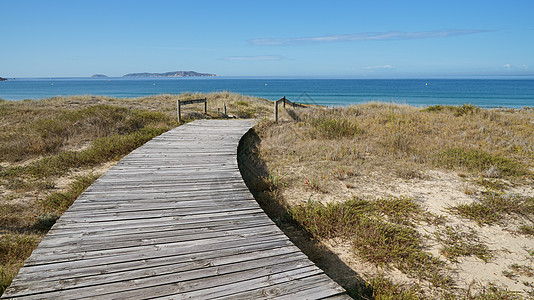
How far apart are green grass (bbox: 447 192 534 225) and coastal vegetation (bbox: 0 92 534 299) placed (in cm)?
2

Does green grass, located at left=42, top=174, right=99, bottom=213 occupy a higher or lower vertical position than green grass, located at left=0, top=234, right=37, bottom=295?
higher

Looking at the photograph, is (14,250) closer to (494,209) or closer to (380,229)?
(380,229)

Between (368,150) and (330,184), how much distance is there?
10.4 ft

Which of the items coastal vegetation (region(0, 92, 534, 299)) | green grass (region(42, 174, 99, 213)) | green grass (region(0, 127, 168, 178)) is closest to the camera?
coastal vegetation (region(0, 92, 534, 299))

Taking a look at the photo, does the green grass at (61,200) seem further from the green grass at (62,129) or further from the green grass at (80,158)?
the green grass at (62,129)

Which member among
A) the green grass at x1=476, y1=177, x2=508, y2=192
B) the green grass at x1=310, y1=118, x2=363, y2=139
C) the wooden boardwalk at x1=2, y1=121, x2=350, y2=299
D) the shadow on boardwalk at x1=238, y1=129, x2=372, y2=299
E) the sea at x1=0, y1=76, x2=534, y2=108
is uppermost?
the sea at x1=0, y1=76, x2=534, y2=108

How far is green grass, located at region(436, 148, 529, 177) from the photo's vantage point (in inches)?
298

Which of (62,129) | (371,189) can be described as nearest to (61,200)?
(371,189)

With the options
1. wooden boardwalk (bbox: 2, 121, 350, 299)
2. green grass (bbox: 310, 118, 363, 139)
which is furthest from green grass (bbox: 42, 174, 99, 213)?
green grass (bbox: 310, 118, 363, 139)

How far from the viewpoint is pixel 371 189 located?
680cm

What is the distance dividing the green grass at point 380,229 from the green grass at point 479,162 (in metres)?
3.08

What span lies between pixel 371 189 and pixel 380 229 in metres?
2.27

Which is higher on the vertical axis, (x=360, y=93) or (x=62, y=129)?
(x=360, y=93)

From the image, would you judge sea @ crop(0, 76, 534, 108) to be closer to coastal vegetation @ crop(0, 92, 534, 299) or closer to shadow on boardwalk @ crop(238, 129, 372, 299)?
coastal vegetation @ crop(0, 92, 534, 299)
